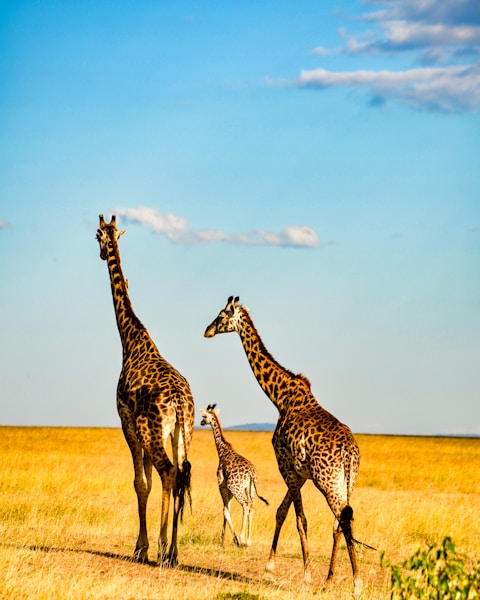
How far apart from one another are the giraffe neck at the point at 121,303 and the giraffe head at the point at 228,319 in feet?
3.49

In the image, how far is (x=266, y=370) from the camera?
1285cm

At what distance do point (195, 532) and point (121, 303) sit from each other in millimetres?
4417

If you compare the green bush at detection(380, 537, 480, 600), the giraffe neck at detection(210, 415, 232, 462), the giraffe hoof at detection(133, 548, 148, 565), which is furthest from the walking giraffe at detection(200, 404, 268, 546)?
the green bush at detection(380, 537, 480, 600)

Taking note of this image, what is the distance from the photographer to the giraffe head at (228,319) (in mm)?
13203

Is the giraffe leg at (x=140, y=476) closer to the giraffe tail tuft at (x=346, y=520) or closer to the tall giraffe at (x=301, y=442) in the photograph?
the tall giraffe at (x=301, y=442)

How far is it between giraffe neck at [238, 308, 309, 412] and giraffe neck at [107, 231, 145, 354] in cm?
154

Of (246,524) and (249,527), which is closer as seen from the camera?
(249,527)

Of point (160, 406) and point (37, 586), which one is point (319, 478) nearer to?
point (160, 406)

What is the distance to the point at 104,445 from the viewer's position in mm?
43719

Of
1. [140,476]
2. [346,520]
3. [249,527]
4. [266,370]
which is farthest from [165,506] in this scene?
[249,527]

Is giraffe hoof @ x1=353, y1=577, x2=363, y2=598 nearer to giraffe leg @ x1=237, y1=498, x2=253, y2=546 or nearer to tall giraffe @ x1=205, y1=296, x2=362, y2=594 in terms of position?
tall giraffe @ x1=205, y1=296, x2=362, y2=594

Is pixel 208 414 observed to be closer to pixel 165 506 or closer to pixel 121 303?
pixel 121 303

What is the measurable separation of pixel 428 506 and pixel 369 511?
76.0 inches

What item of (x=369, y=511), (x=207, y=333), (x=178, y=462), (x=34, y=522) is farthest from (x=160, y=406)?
(x=369, y=511)
